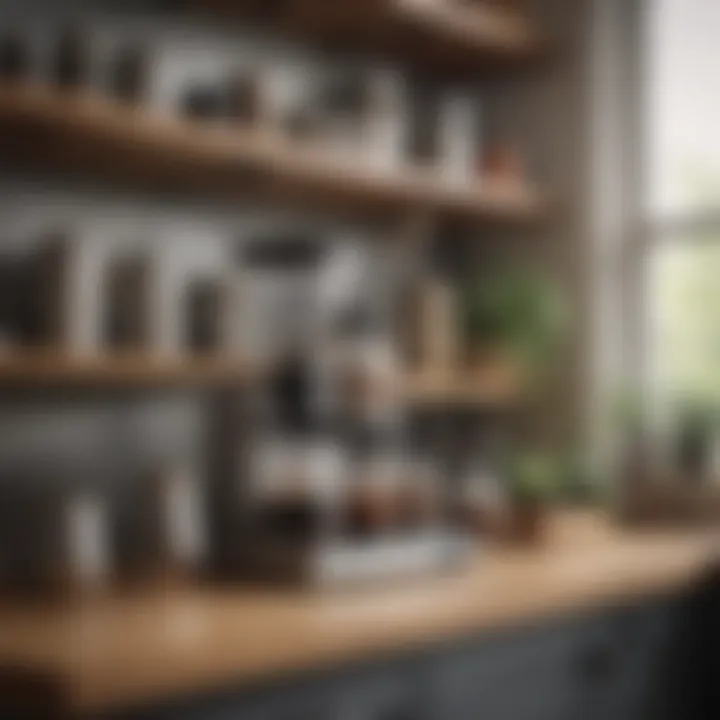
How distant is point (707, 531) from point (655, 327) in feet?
1.91

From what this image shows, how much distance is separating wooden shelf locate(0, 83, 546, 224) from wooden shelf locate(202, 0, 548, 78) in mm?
321

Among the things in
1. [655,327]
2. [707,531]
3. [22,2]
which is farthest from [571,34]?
[22,2]

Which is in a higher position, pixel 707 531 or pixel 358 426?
pixel 358 426

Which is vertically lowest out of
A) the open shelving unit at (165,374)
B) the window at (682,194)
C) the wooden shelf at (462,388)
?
the wooden shelf at (462,388)

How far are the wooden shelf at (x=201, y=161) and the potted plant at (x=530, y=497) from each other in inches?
25.1

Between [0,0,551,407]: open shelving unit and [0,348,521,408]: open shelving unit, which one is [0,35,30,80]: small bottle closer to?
[0,0,551,407]: open shelving unit

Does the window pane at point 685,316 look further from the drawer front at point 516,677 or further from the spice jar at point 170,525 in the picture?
the spice jar at point 170,525

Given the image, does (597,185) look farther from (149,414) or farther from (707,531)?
(149,414)

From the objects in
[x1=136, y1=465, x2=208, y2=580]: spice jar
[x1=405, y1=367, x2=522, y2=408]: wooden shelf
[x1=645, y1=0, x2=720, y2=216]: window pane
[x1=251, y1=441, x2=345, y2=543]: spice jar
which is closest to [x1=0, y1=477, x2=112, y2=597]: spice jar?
[x1=136, y1=465, x2=208, y2=580]: spice jar

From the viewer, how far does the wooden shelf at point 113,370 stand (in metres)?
2.61

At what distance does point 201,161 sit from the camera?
295 centimetres

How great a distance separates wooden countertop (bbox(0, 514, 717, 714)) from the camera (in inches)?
73.7

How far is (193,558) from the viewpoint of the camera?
2.90 m

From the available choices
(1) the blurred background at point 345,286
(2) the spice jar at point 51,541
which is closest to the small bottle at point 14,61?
(1) the blurred background at point 345,286
